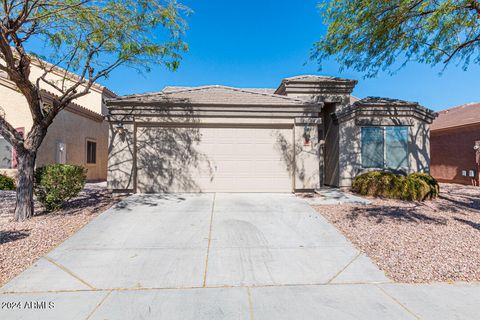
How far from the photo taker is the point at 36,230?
208 inches

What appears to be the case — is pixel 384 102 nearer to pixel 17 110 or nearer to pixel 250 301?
pixel 250 301

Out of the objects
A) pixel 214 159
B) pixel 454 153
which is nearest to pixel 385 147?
pixel 214 159

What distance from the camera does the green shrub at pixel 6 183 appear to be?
10.4 metres

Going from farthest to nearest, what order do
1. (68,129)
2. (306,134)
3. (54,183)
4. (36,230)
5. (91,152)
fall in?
(91,152)
(68,129)
(306,134)
(54,183)
(36,230)

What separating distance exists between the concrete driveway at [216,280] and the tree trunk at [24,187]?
1945mm

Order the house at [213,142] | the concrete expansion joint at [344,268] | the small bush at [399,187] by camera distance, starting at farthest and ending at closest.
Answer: the house at [213,142]
the small bush at [399,187]
the concrete expansion joint at [344,268]

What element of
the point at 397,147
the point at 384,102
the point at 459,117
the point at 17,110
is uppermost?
the point at 459,117

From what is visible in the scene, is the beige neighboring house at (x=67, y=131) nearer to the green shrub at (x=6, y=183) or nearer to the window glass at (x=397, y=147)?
the green shrub at (x=6, y=183)

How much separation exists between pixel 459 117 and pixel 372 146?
34.4ft

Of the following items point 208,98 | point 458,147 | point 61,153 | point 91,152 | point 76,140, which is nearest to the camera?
point 208,98

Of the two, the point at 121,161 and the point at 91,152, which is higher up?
the point at 91,152

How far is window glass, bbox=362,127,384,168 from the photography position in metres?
10.4

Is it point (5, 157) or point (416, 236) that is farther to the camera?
point (5, 157)

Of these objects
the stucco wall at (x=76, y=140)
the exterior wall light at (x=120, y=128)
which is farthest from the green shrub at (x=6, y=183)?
the exterior wall light at (x=120, y=128)
